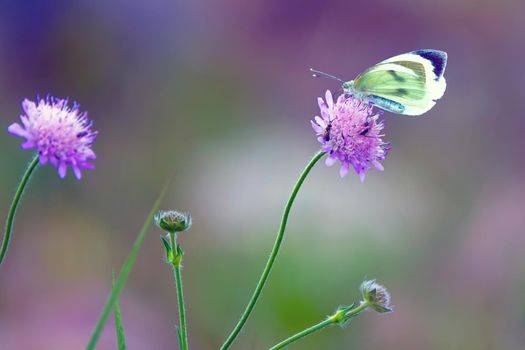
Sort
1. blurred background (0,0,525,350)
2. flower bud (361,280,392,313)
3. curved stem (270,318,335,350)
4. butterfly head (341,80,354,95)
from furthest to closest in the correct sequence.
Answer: blurred background (0,0,525,350), butterfly head (341,80,354,95), flower bud (361,280,392,313), curved stem (270,318,335,350)

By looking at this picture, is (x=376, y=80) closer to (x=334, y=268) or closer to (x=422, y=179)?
(x=334, y=268)

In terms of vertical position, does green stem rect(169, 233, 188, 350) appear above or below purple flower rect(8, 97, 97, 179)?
below

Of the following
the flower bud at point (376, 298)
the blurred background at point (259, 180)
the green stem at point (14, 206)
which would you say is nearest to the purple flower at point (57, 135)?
the green stem at point (14, 206)

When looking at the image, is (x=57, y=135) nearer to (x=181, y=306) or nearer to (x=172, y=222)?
(x=172, y=222)

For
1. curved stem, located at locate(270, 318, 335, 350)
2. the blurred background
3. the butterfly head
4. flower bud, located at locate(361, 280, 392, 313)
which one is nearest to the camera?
curved stem, located at locate(270, 318, 335, 350)

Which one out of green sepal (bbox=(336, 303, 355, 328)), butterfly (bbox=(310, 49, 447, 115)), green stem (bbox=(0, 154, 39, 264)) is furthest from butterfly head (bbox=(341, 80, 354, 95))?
green stem (bbox=(0, 154, 39, 264))

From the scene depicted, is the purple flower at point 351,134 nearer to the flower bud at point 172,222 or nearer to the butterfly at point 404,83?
the butterfly at point 404,83

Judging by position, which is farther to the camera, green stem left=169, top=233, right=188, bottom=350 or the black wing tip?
the black wing tip

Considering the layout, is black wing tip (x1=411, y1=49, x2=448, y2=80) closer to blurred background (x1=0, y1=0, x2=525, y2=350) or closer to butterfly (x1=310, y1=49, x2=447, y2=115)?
butterfly (x1=310, y1=49, x2=447, y2=115)
